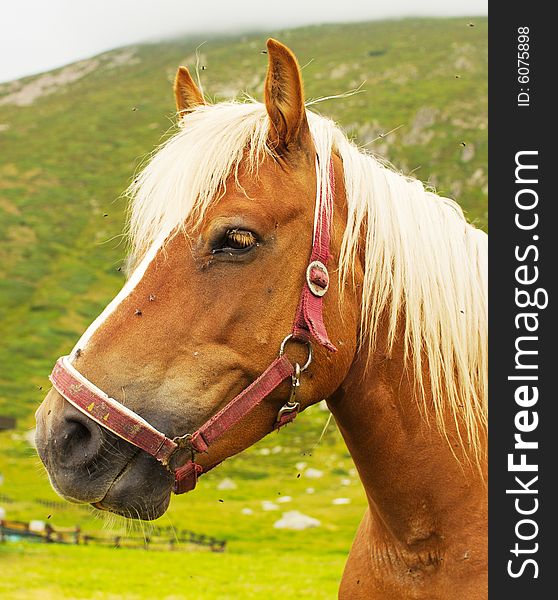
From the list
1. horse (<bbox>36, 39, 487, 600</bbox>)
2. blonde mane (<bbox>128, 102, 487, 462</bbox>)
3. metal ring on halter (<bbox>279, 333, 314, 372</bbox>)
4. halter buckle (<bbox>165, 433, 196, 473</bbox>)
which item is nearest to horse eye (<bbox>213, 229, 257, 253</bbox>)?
horse (<bbox>36, 39, 487, 600</bbox>)

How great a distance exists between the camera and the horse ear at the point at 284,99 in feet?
11.3

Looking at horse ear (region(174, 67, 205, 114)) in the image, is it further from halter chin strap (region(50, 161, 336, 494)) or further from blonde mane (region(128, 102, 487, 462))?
halter chin strap (region(50, 161, 336, 494))

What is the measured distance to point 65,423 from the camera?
324 centimetres

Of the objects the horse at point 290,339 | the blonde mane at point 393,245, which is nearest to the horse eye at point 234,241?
the horse at point 290,339

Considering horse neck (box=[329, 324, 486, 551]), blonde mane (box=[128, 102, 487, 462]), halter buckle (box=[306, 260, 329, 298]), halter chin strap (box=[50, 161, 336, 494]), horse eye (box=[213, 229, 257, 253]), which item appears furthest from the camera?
horse neck (box=[329, 324, 486, 551])

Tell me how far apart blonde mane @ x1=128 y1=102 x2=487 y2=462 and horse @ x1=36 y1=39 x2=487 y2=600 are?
A: 10 millimetres

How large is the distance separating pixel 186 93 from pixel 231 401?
202cm

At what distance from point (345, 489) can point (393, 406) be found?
117 feet

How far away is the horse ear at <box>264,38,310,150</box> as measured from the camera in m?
3.45

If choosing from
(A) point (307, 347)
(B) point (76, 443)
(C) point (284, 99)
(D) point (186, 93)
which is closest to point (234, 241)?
(A) point (307, 347)

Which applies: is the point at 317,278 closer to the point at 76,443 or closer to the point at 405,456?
the point at 405,456

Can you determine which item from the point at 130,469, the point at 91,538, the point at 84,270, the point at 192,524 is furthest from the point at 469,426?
the point at 84,270

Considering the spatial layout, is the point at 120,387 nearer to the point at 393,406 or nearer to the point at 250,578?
the point at 393,406

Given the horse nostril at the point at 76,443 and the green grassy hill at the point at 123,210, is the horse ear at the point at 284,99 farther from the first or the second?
the horse nostril at the point at 76,443
